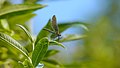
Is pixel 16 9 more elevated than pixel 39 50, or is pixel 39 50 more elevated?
pixel 16 9

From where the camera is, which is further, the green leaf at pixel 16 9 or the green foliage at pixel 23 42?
the green leaf at pixel 16 9

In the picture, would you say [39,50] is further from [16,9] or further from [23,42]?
[23,42]

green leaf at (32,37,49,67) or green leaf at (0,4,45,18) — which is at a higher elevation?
green leaf at (0,4,45,18)

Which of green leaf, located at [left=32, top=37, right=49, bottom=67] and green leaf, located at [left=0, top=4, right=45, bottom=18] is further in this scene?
green leaf, located at [left=0, top=4, right=45, bottom=18]

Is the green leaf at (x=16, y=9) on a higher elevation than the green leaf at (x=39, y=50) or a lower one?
higher

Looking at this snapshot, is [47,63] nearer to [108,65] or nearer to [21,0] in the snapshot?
[21,0]

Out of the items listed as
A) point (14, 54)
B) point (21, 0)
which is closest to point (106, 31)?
point (21, 0)

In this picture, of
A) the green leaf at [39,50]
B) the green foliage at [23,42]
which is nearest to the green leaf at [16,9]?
the green foliage at [23,42]

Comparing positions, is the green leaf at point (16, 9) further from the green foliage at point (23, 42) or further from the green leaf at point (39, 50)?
the green leaf at point (39, 50)

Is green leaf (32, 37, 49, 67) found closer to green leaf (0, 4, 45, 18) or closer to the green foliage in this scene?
the green foliage

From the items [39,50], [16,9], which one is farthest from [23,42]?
[39,50]

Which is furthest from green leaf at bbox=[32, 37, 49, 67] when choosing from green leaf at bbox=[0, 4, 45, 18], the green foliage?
green leaf at bbox=[0, 4, 45, 18]
